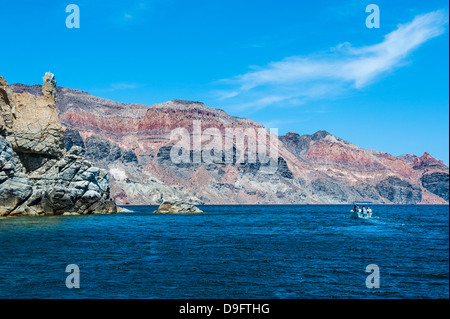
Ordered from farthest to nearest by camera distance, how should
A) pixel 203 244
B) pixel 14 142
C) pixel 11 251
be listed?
1. pixel 14 142
2. pixel 203 244
3. pixel 11 251

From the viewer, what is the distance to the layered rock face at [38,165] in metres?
81.9

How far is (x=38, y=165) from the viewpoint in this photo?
306ft

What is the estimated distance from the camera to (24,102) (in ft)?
314

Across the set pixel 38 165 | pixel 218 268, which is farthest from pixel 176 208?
pixel 218 268

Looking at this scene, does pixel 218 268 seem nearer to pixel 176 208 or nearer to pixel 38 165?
pixel 38 165

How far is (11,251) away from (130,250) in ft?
33.7

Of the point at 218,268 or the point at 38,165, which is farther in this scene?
the point at 38,165

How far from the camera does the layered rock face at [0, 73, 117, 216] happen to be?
269 ft

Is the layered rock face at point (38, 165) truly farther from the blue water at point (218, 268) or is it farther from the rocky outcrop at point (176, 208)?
the blue water at point (218, 268)

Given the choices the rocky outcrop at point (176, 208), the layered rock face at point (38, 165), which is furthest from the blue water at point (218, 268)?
the rocky outcrop at point (176, 208)

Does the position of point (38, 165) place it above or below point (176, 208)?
above

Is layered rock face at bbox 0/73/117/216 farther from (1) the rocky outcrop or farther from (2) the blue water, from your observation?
(2) the blue water
